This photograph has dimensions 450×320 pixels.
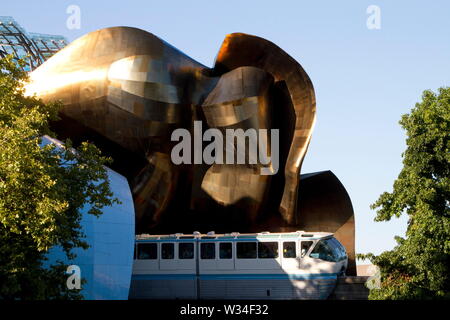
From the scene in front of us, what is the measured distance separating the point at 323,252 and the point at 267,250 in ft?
8.74

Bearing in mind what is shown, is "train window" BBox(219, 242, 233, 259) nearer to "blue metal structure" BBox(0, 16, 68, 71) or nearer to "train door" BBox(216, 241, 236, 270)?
"train door" BBox(216, 241, 236, 270)

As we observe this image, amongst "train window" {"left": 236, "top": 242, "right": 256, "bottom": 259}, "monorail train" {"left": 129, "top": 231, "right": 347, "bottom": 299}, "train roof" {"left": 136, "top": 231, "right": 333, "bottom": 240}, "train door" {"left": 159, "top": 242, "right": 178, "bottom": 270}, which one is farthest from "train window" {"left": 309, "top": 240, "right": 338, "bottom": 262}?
"train door" {"left": 159, "top": 242, "right": 178, "bottom": 270}

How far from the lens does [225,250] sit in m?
33.7

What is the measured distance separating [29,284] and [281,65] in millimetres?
23433

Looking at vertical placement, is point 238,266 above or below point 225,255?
below

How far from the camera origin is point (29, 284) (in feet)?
61.6

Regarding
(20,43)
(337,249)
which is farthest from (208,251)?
(20,43)

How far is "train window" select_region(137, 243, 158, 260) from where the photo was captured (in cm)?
3431

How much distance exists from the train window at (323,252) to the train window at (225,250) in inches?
154

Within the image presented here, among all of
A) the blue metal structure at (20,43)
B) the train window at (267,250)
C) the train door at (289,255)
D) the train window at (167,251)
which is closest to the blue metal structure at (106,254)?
the train window at (167,251)

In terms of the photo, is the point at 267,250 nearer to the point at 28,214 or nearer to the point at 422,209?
the point at 422,209

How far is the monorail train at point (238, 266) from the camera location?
32531mm

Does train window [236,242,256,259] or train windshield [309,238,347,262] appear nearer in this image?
train windshield [309,238,347,262]
